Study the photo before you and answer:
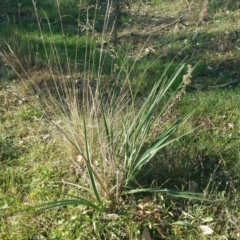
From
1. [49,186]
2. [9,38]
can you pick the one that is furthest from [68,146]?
[9,38]

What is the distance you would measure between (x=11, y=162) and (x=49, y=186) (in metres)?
0.53

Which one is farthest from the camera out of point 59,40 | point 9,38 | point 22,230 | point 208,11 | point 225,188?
point 208,11

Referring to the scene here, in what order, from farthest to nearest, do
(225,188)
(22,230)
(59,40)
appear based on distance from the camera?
(59,40), (225,188), (22,230)

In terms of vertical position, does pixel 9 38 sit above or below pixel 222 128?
above

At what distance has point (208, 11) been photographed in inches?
305

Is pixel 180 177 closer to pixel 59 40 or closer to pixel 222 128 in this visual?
pixel 222 128

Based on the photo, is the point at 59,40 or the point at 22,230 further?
the point at 59,40

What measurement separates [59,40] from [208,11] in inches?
108

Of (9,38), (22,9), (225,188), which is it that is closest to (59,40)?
(9,38)

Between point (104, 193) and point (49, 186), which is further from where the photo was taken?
point (49, 186)

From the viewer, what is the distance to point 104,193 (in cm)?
322

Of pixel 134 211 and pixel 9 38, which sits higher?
pixel 9 38

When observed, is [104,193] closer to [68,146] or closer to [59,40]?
[68,146]

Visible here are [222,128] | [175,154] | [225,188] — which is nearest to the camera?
[225,188]
